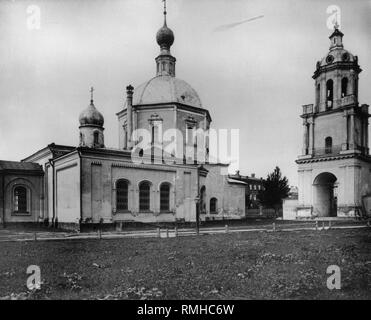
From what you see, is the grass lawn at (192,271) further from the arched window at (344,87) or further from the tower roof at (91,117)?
the arched window at (344,87)

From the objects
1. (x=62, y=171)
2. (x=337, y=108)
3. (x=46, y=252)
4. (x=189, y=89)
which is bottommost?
(x=46, y=252)

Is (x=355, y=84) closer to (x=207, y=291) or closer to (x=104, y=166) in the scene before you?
(x=104, y=166)

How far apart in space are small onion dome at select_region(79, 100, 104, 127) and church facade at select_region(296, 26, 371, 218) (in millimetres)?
20522

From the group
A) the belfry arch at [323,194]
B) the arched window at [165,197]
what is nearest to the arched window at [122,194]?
the arched window at [165,197]

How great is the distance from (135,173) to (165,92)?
32.7ft

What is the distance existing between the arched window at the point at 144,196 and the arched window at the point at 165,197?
4.07 ft

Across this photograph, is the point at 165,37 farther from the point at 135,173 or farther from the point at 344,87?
the point at 344,87

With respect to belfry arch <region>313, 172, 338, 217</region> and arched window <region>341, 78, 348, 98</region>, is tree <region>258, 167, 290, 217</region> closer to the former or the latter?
belfry arch <region>313, 172, 338, 217</region>

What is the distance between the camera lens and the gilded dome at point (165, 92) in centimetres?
3197

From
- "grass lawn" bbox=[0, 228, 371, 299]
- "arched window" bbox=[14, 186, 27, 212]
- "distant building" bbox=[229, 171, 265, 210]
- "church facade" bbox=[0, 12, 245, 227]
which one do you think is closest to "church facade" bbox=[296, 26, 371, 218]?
"church facade" bbox=[0, 12, 245, 227]

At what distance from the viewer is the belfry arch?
3425cm
